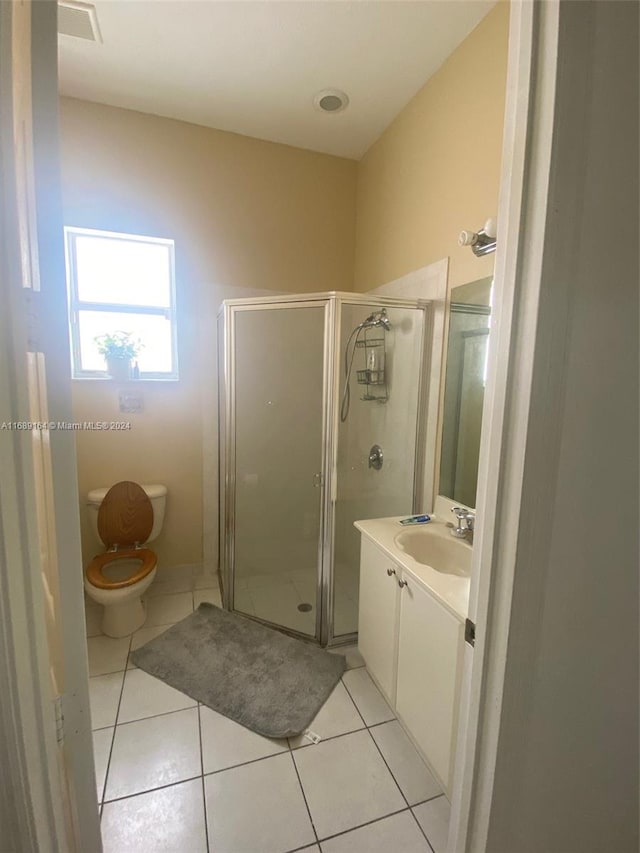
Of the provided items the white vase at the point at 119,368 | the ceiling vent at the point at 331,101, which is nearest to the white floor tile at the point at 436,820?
the white vase at the point at 119,368

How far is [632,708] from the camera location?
0.81m

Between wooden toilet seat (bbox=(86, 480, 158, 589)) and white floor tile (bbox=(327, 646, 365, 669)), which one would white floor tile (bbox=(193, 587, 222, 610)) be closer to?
wooden toilet seat (bbox=(86, 480, 158, 589))

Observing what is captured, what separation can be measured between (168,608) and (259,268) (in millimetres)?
2267

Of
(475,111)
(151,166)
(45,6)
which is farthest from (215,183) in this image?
(45,6)

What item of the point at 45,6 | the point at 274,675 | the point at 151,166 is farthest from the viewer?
the point at 151,166

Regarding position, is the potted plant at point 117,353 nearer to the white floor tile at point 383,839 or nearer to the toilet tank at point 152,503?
the toilet tank at point 152,503

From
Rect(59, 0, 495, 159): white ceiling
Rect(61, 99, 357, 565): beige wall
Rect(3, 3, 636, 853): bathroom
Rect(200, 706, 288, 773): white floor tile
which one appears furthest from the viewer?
Rect(61, 99, 357, 565): beige wall

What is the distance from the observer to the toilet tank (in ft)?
7.37

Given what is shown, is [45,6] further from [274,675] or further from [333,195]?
[333,195]

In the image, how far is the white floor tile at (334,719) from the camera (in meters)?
1.51

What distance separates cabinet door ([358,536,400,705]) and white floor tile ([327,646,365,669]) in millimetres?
146

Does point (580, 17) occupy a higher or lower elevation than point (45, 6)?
higher

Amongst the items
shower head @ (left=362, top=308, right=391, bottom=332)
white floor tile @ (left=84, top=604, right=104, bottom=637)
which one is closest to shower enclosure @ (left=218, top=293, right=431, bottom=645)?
shower head @ (left=362, top=308, right=391, bottom=332)

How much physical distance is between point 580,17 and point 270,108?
2.00 metres
